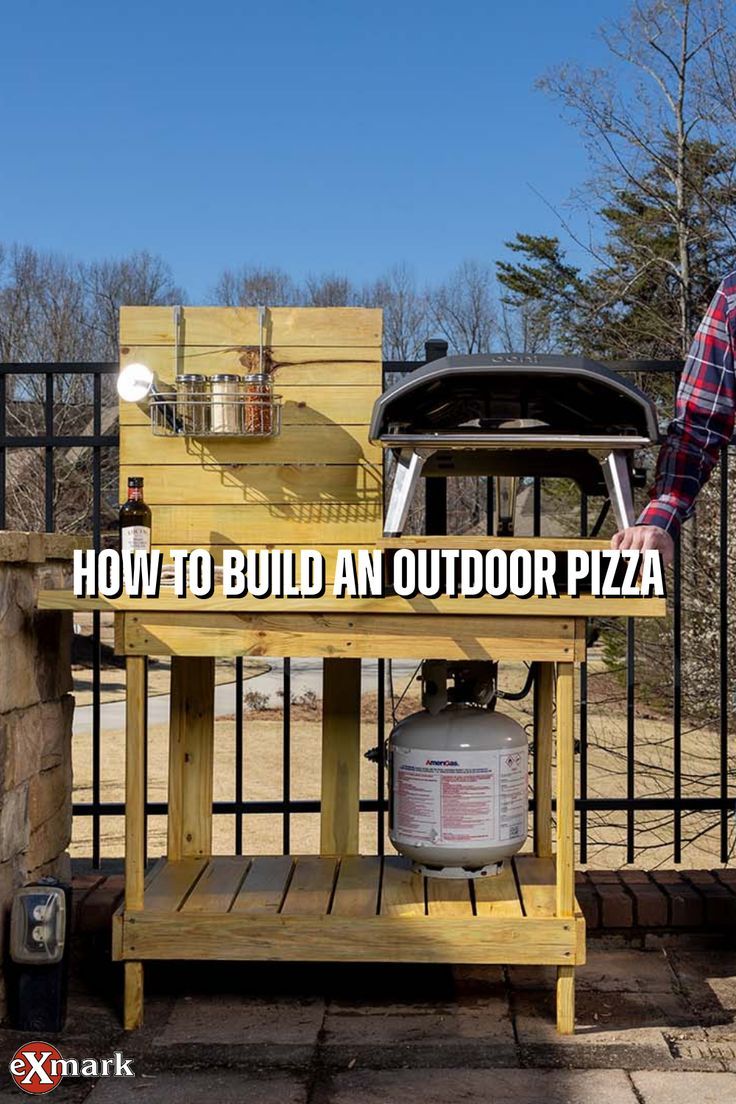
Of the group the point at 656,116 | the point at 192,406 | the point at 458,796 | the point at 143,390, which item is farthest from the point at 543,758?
the point at 656,116

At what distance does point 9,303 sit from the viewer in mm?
29703

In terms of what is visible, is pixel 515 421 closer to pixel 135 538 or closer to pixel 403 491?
pixel 403 491

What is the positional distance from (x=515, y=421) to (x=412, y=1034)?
144 centimetres

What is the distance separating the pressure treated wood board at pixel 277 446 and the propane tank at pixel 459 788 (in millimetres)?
564

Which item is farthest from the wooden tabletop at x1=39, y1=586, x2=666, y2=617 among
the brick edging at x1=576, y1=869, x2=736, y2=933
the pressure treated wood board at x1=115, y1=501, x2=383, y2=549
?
the brick edging at x1=576, y1=869, x2=736, y2=933

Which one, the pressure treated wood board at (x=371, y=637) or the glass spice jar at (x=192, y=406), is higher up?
the glass spice jar at (x=192, y=406)

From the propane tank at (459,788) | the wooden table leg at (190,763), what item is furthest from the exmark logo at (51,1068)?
the propane tank at (459,788)

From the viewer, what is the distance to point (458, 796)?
9.00 feet

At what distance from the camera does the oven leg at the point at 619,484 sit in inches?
103

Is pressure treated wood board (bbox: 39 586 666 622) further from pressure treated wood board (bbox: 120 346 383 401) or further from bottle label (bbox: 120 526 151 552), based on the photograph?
pressure treated wood board (bbox: 120 346 383 401)

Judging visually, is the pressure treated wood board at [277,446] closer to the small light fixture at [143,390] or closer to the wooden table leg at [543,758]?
the small light fixture at [143,390]

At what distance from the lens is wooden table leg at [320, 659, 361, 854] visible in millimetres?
3121

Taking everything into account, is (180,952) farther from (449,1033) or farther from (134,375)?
(134,375)

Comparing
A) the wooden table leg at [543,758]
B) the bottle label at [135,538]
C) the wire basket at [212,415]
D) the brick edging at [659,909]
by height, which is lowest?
the brick edging at [659,909]
